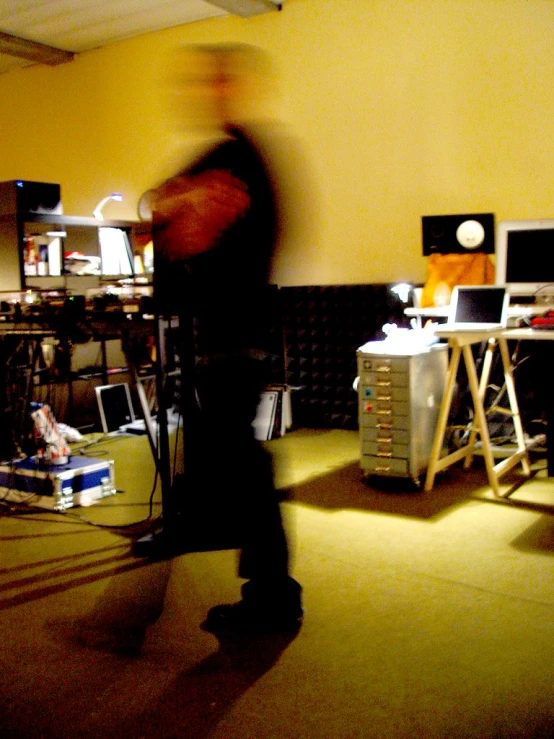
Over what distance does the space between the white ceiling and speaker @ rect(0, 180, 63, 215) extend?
1.82 metres

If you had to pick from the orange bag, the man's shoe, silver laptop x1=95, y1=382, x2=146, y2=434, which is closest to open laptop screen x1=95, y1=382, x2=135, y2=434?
silver laptop x1=95, y1=382, x2=146, y2=434

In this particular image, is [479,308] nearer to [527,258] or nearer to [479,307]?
[479,307]

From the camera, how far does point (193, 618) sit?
8.41 feet

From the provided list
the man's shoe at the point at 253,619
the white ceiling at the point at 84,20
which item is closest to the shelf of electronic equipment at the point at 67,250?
the white ceiling at the point at 84,20

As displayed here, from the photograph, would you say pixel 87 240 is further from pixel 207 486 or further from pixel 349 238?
pixel 207 486

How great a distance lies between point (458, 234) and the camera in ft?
15.9

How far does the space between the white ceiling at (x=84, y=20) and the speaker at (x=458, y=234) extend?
2109mm

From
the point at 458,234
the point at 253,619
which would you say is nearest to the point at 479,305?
the point at 458,234

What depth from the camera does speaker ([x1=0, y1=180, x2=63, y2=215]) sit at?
467 cm

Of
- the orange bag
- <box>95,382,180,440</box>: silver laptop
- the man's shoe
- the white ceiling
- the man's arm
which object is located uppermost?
the white ceiling

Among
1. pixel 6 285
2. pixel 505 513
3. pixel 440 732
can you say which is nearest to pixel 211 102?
pixel 440 732

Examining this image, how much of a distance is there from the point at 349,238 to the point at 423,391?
6.31 ft

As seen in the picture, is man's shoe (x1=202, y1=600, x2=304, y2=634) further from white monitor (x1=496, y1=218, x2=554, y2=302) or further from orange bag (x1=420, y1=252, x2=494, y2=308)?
orange bag (x1=420, y1=252, x2=494, y2=308)

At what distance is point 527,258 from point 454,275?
596 millimetres
